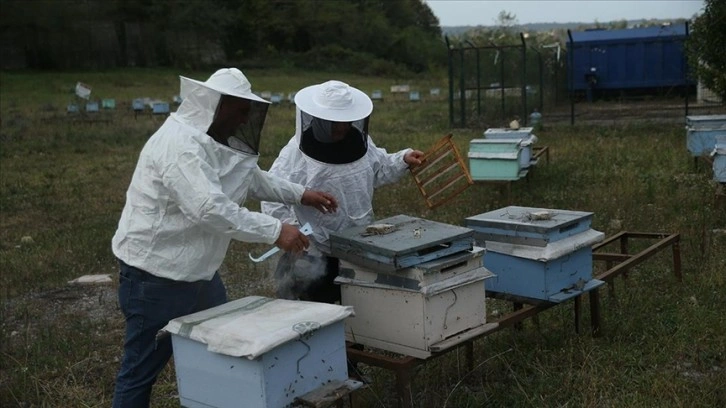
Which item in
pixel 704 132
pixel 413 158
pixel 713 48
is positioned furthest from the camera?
pixel 713 48

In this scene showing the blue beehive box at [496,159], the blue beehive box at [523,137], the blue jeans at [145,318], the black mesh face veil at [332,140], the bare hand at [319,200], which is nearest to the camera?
the blue jeans at [145,318]

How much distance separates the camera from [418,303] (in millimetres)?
2871

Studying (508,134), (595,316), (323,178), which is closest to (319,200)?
(323,178)

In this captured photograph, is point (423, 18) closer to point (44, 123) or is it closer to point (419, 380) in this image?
point (44, 123)

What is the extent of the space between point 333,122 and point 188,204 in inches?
38.3

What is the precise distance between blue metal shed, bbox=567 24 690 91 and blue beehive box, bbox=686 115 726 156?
30.4 ft

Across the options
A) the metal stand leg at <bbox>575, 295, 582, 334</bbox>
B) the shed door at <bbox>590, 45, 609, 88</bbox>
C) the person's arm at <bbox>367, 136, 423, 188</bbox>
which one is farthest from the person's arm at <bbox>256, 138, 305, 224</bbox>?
the shed door at <bbox>590, 45, 609, 88</bbox>

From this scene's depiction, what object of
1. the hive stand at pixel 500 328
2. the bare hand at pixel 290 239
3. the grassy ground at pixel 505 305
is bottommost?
the grassy ground at pixel 505 305

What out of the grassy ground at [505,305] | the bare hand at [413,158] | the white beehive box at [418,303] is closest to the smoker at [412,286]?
the white beehive box at [418,303]

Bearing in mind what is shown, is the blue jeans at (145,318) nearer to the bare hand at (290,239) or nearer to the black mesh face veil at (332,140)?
the bare hand at (290,239)

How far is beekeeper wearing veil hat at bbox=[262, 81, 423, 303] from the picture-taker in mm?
3508

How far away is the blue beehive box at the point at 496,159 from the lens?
310 inches

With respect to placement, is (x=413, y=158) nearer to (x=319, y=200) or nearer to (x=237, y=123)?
(x=319, y=200)

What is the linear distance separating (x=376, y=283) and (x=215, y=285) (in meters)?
0.67
